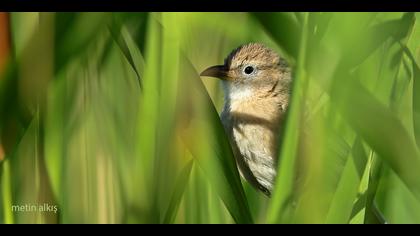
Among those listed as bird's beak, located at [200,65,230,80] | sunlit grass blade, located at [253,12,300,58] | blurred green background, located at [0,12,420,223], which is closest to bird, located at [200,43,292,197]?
bird's beak, located at [200,65,230,80]

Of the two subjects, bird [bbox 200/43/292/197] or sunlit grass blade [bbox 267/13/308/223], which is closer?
sunlit grass blade [bbox 267/13/308/223]

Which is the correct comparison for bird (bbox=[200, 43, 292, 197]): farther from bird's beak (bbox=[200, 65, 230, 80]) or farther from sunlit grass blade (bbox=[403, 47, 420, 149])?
sunlit grass blade (bbox=[403, 47, 420, 149])

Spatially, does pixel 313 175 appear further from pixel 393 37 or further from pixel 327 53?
pixel 393 37

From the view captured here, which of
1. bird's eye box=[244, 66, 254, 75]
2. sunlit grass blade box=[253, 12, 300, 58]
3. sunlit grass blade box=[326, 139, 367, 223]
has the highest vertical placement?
bird's eye box=[244, 66, 254, 75]

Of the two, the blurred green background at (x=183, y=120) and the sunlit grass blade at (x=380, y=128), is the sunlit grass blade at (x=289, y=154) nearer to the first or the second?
the blurred green background at (x=183, y=120)

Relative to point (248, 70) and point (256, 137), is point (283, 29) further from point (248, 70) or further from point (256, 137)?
point (248, 70)
